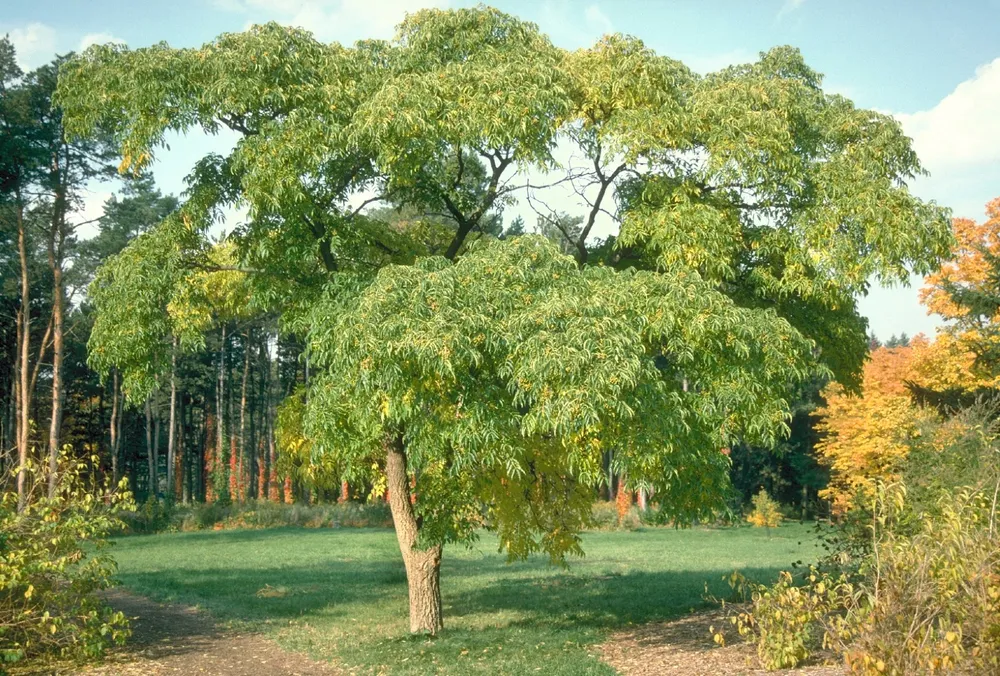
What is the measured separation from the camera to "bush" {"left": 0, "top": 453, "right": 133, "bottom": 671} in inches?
364

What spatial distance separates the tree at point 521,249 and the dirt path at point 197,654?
6.19ft

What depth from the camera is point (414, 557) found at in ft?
39.1

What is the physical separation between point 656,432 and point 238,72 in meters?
6.13

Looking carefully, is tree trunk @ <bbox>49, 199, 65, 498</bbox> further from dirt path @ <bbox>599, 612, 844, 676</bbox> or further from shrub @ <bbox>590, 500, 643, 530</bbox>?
shrub @ <bbox>590, 500, 643, 530</bbox>

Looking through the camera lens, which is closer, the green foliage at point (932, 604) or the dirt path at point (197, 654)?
the green foliage at point (932, 604)

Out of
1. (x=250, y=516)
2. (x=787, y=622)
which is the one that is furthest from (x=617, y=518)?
(x=787, y=622)

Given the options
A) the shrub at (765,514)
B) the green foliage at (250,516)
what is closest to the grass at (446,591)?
the green foliage at (250,516)

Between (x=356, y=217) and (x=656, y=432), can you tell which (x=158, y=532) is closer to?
(x=356, y=217)

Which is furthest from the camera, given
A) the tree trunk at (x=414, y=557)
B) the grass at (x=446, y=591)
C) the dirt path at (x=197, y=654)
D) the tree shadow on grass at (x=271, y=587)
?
the tree shadow on grass at (x=271, y=587)

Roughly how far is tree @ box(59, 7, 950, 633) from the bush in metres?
1.85

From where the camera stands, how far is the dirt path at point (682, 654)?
9.46m

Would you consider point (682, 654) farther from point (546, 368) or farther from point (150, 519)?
point (150, 519)

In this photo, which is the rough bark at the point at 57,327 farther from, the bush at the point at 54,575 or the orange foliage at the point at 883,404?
the orange foliage at the point at 883,404

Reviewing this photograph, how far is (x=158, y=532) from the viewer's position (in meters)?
33.4
